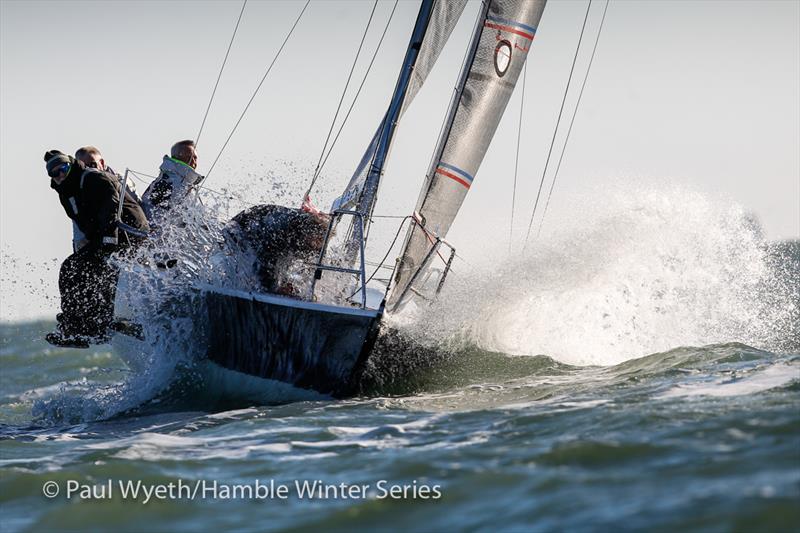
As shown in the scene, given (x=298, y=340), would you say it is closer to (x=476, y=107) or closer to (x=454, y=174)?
(x=454, y=174)

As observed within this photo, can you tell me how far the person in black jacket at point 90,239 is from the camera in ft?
26.1

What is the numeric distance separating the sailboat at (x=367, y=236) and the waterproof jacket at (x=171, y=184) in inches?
39.7

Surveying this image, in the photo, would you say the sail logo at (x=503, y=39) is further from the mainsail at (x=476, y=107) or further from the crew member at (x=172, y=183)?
the crew member at (x=172, y=183)

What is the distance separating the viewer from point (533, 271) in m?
9.06

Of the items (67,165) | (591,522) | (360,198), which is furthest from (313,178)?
(591,522)

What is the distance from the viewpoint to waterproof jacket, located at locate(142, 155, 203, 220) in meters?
8.41

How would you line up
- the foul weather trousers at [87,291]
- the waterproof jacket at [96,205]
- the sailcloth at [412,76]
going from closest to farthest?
the sailcloth at [412,76] → the waterproof jacket at [96,205] → the foul weather trousers at [87,291]

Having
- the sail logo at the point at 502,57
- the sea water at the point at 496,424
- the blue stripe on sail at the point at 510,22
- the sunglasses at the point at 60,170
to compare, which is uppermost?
the blue stripe on sail at the point at 510,22

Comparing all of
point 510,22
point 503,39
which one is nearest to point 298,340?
point 503,39

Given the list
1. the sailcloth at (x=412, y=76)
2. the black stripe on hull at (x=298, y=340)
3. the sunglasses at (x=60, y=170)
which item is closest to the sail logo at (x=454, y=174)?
the sailcloth at (x=412, y=76)

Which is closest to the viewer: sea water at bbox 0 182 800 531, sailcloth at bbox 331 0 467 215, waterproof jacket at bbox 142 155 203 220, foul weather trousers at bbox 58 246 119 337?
sea water at bbox 0 182 800 531

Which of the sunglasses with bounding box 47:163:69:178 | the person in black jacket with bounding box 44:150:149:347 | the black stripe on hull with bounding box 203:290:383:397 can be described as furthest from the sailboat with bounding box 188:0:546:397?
the sunglasses with bounding box 47:163:69:178

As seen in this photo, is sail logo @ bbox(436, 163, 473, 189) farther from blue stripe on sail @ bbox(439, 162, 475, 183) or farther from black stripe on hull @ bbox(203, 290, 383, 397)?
black stripe on hull @ bbox(203, 290, 383, 397)

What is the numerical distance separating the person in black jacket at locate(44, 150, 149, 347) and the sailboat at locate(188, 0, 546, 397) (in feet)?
2.82
